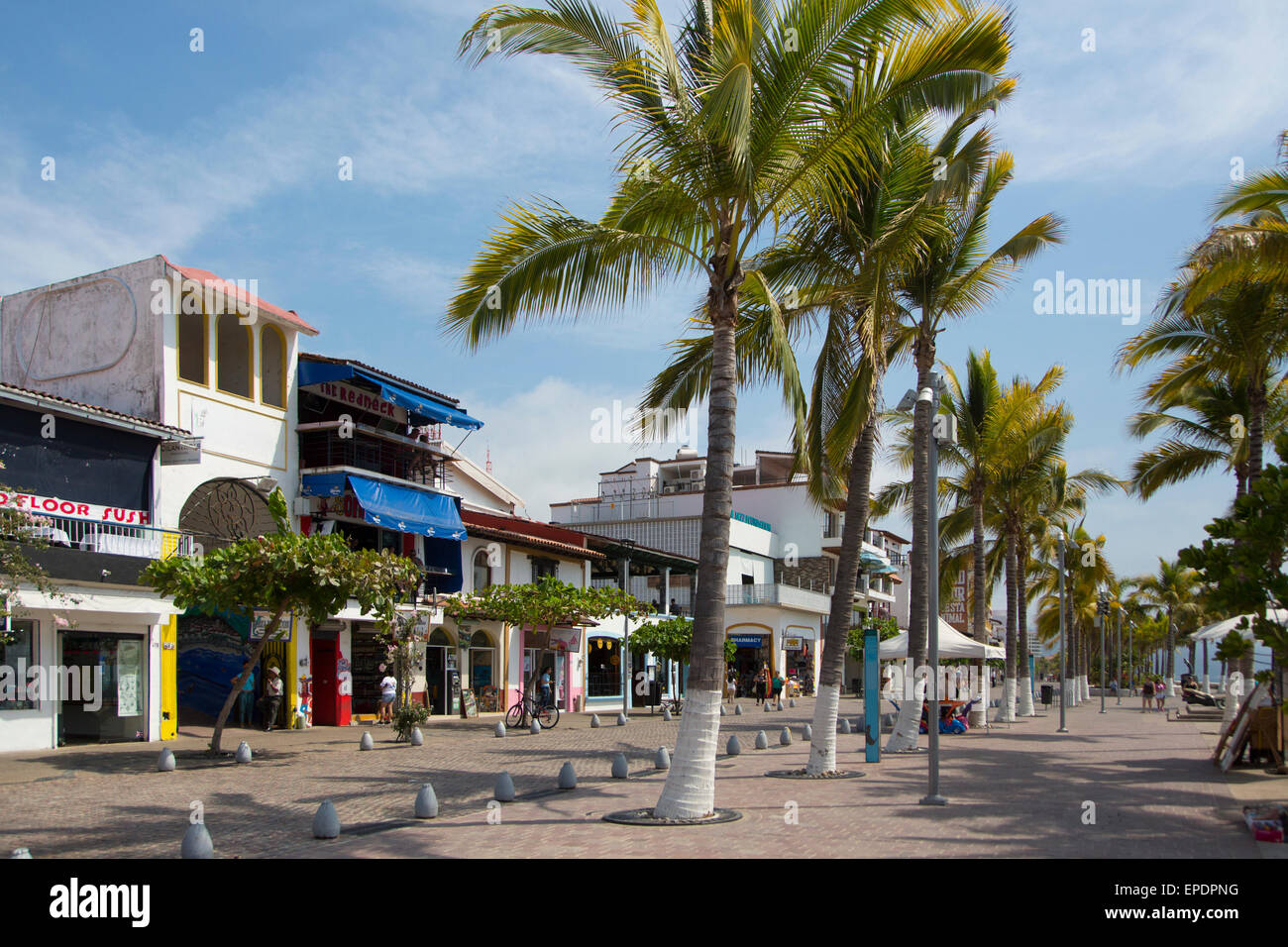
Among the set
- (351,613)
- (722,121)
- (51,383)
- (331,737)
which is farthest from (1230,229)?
(51,383)

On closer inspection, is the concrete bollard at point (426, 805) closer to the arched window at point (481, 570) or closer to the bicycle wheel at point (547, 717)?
the bicycle wheel at point (547, 717)

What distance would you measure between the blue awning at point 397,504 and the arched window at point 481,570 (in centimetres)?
206

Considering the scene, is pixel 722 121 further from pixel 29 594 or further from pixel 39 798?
pixel 29 594

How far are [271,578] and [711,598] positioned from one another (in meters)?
9.70

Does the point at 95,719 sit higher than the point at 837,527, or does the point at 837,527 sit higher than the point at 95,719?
the point at 837,527

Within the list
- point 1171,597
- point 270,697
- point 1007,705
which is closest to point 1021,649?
point 1007,705

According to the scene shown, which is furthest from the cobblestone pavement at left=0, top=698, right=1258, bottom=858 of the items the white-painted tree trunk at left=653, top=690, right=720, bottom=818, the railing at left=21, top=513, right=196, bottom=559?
the railing at left=21, top=513, right=196, bottom=559

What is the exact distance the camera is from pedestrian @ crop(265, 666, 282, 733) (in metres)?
24.7

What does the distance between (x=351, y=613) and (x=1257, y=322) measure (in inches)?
843

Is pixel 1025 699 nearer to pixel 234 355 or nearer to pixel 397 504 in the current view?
pixel 397 504

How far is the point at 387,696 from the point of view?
26344 mm

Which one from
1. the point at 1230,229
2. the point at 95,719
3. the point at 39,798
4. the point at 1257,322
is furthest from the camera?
the point at 95,719

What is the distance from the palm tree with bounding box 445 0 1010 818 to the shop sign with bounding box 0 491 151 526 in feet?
37.7
